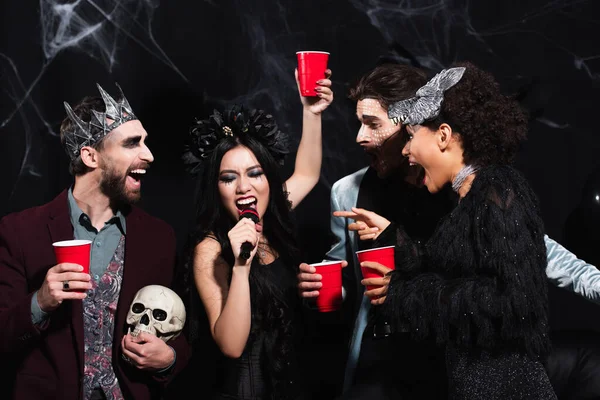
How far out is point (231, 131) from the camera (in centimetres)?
302

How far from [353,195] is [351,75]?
→ 0.89 metres

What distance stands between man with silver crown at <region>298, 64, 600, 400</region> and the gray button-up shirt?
79 centimetres

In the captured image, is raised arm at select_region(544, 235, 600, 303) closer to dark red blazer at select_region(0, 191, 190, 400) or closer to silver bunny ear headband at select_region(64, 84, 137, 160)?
dark red blazer at select_region(0, 191, 190, 400)

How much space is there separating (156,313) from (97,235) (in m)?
0.44

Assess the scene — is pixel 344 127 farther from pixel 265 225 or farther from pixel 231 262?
pixel 231 262

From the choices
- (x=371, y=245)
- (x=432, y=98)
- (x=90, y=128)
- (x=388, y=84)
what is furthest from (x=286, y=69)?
(x=432, y=98)

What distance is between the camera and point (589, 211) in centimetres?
352

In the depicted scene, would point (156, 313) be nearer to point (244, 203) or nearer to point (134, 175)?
point (244, 203)

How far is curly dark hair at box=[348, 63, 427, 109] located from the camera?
10.6ft

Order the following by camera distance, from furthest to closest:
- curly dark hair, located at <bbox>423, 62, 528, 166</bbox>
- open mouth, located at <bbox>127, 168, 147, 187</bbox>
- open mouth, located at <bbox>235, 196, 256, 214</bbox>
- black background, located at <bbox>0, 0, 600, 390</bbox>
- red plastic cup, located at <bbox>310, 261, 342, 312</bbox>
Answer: black background, located at <bbox>0, 0, 600, 390</bbox>, open mouth, located at <bbox>127, 168, 147, 187</bbox>, open mouth, located at <bbox>235, 196, 256, 214</bbox>, red plastic cup, located at <bbox>310, 261, 342, 312</bbox>, curly dark hair, located at <bbox>423, 62, 528, 166</bbox>

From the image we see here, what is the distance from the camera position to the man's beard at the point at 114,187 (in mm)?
3129

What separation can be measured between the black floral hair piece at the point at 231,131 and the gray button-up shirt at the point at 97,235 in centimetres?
39

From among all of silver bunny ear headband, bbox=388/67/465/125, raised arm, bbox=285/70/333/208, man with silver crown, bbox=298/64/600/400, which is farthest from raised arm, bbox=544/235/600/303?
raised arm, bbox=285/70/333/208

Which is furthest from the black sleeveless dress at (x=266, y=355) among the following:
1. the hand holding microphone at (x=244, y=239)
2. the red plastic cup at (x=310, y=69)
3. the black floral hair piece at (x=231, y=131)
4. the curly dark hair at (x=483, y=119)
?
the curly dark hair at (x=483, y=119)
